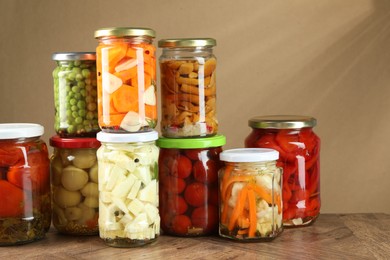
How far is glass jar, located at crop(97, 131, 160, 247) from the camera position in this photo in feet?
4.25

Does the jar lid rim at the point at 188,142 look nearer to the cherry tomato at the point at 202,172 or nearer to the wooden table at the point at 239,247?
the cherry tomato at the point at 202,172

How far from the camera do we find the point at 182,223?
1.39 metres

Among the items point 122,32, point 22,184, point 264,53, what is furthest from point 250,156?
point 264,53

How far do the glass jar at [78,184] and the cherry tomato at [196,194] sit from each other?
0.18 m

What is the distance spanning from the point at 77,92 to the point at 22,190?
219 millimetres

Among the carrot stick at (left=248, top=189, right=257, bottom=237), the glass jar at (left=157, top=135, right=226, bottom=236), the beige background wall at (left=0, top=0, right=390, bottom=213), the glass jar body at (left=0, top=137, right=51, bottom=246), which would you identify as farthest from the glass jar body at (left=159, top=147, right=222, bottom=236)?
the beige background wall at (left=0, top=0, right=390, bottom=213)

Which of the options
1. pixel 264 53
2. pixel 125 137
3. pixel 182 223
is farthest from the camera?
pixel 264 53

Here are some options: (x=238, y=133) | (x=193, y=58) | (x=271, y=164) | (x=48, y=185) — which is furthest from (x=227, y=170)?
(x=238, y=133)

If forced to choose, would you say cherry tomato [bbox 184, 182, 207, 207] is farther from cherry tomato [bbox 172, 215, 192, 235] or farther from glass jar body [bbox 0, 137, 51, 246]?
glass jar body [bbox 0, 137, 51, 246]

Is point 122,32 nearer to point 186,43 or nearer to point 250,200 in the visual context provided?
point 186,43

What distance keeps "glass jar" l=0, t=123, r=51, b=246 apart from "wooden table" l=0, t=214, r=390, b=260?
0.11 ft

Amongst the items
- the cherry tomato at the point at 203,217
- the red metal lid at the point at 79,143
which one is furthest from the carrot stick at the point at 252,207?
the red metal lid at the point at 79,143

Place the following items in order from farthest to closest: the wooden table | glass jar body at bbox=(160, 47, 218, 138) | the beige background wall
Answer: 1. the beige background wall
2. glass jar body at bbox=(160, 47, 218, 138)
3. the wooden table

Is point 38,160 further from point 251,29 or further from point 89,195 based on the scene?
point 251,29
